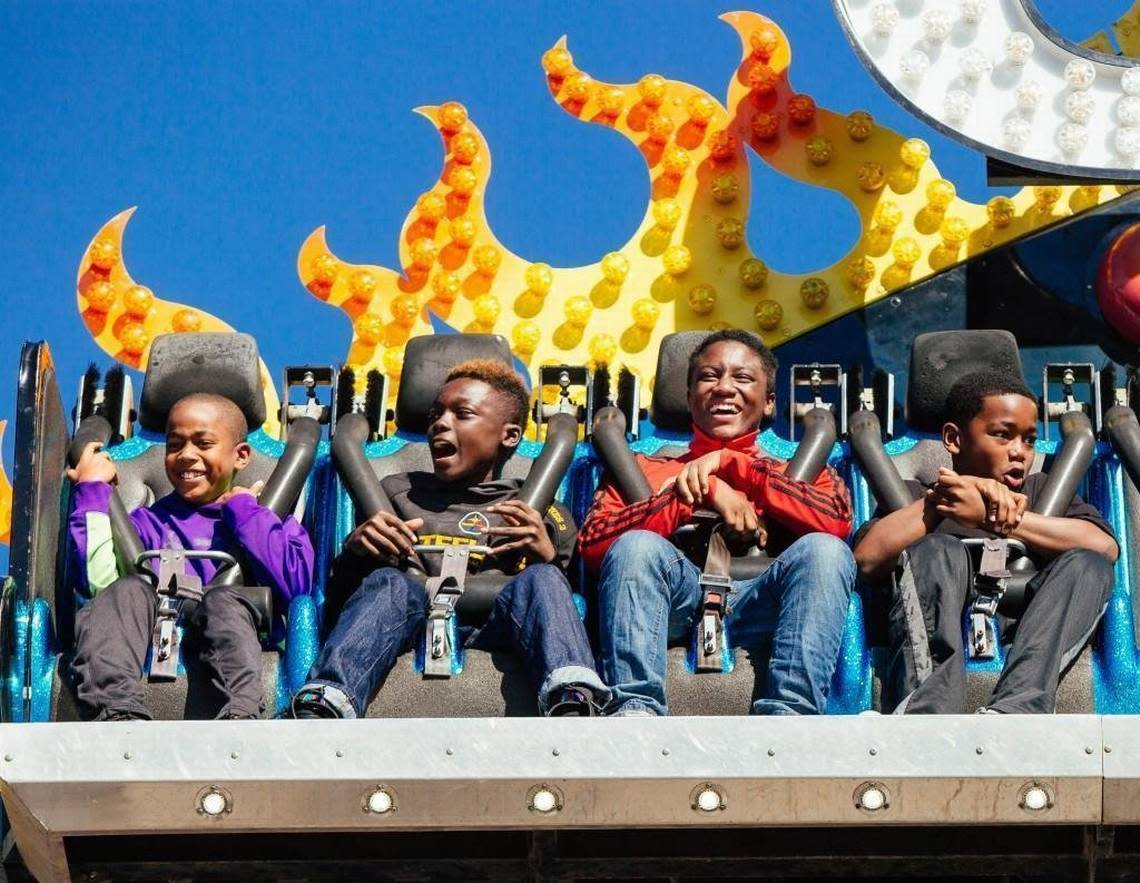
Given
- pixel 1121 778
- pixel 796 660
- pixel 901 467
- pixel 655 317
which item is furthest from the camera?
pixel 655 317

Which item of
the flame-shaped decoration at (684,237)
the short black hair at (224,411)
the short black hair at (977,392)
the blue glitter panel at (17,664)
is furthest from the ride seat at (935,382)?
the blue glitter panel at (17,664)

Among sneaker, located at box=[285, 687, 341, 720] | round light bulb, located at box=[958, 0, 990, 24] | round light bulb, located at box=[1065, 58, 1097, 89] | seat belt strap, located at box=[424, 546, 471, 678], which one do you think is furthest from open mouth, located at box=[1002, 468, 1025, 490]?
round light bulb, located at box=[958, 0, 990, 24]

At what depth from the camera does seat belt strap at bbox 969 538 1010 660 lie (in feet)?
18.6

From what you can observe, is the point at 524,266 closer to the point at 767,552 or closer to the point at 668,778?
the point at 767,552

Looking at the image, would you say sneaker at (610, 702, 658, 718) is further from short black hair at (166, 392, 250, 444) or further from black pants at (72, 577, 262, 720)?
short black hair at (166, 392, 250, 444)

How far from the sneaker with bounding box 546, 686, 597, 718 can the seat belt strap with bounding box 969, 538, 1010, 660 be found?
3.26 ft

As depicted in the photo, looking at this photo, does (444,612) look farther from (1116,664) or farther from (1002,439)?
(1116,664)

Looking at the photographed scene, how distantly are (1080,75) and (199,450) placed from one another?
339 cm

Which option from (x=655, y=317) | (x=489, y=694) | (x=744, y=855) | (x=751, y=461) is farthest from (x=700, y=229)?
(x=744, y=855)

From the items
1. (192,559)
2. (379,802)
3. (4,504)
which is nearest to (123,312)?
(4,504)

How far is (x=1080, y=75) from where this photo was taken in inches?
316

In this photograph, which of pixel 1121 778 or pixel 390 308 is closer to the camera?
pixel 1121 778

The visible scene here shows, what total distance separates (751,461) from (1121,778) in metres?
1.49

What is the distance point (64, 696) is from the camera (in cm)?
578
